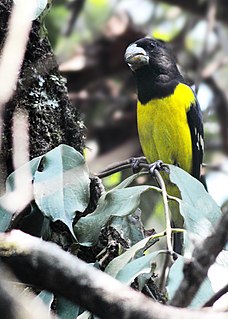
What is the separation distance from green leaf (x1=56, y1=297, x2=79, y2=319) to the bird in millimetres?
1786

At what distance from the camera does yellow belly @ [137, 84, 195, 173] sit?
3.43 m

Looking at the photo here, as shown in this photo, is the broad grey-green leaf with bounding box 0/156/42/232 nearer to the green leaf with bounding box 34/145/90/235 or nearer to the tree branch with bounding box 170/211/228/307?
the green leaf with bounding box 34/145/90/235

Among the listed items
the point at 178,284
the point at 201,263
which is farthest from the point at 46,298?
the point at 201,263

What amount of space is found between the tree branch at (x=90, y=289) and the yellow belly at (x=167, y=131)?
2.59m

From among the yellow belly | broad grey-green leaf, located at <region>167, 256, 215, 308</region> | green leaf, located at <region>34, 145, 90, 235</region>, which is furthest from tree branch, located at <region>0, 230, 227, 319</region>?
the yellow belly

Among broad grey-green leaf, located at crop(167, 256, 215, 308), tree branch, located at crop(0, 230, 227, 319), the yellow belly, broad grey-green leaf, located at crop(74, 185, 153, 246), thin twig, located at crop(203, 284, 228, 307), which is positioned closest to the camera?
tree branch, located at crop(0, 230, 227, 319)

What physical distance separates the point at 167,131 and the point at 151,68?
420 millimetres

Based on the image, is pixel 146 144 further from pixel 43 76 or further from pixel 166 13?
pixel 166 13

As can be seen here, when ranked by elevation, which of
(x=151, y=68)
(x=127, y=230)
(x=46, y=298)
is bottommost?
(x=151, y=68)

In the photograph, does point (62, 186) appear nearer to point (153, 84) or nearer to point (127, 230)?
point (127, 230)

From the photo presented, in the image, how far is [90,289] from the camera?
0.79 m

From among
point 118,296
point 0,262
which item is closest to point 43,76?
point 0,262

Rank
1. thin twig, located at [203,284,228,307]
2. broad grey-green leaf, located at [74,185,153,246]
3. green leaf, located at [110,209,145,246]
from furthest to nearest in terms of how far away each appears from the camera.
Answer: green leaf, located at [110,209,145,246] → broad grey-green leaf, located at [74,185,153,246] → thin twig, located at [203,284,228,307]

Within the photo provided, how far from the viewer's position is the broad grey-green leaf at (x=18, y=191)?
1.58m
